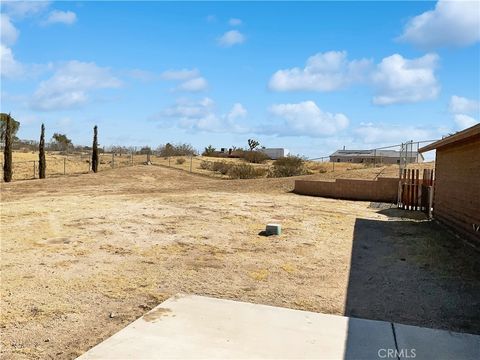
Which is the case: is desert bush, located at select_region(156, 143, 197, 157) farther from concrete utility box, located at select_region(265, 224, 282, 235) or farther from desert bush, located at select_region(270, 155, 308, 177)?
concrete utility box, located at select_region(265, 224, 282, 235)

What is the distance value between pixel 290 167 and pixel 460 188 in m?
21.8

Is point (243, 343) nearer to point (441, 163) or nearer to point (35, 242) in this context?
point (35, 242)

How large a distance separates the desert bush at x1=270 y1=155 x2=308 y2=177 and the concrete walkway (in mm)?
27577

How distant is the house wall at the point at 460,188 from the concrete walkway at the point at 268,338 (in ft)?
18.8

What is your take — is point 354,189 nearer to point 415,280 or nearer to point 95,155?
point 415,280

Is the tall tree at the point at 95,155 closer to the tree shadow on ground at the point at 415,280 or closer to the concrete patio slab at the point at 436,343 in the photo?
the tree shadow on ground at the point at 415,280

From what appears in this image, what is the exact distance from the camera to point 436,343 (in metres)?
4.43

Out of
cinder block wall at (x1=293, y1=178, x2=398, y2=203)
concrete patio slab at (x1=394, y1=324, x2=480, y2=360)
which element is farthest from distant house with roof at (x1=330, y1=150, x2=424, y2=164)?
concrete patio slab at (x1=394, y1=324, x2=480, y2=360)

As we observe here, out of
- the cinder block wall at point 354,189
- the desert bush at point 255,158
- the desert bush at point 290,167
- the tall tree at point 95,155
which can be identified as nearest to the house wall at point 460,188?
the cinder block wall at point 354,189

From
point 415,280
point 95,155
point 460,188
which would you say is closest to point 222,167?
point 95,155

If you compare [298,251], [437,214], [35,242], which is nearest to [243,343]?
[298,251]

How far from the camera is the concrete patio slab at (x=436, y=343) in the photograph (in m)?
4.15

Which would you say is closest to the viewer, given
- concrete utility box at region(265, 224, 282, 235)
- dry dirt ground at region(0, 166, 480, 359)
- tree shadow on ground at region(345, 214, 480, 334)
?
dry dirt ground at region(0, 166, 480, 359)

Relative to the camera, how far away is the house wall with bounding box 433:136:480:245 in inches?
390
